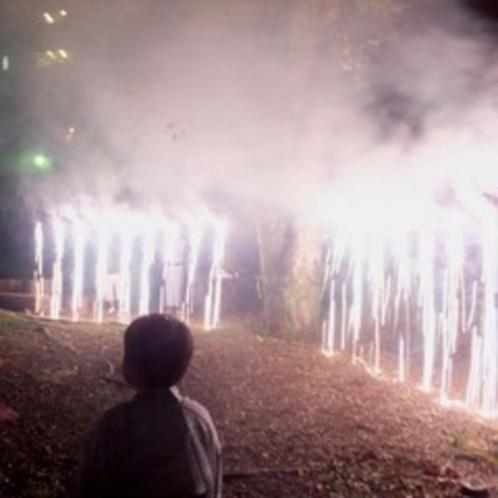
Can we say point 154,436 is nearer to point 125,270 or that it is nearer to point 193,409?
point 193,409

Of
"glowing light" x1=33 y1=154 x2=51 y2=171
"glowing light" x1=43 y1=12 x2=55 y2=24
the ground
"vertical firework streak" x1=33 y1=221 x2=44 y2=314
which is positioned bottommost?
the ground

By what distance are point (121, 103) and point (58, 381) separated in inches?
347

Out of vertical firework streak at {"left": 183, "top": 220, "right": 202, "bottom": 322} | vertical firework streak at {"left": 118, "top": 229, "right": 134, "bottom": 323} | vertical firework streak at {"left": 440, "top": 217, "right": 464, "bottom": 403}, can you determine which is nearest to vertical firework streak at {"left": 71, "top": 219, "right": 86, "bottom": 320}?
vertical firework streak at {"left": 118, "top": 229, "right": 134, "bottom": 323}

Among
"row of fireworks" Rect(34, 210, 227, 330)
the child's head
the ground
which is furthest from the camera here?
"row of fireworks" Rect(34, 210, 227, 330)

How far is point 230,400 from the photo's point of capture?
8664 millimetres

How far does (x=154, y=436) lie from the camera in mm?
2793

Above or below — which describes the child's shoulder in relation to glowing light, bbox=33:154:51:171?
below

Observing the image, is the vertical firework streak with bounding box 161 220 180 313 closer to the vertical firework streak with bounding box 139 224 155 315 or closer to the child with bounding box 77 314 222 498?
the vertical firework streak with bounding box 139 224 155 315

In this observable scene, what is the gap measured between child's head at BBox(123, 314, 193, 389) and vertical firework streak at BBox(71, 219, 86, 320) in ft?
49.5

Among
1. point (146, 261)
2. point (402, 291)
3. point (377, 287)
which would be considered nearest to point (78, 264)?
point (146, 261)

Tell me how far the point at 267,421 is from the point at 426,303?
A: 313 inches

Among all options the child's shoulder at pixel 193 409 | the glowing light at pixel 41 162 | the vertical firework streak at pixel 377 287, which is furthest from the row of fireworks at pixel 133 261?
the child's shoulder at pixel 193 409

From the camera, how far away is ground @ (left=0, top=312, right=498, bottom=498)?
257 inches

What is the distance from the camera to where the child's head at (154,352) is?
287 cm
